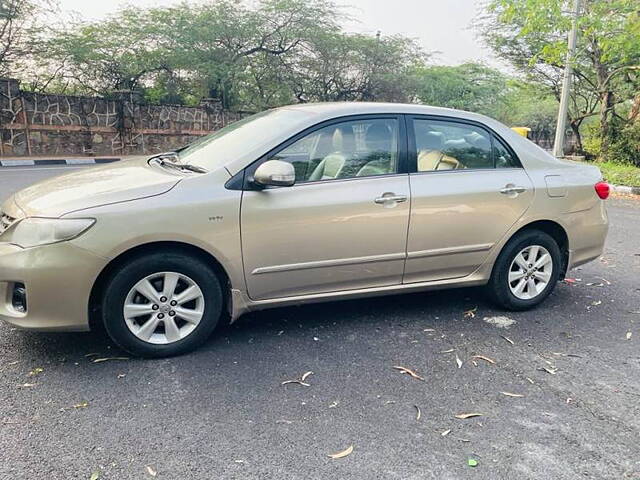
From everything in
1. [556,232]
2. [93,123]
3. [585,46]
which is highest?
[585,46]

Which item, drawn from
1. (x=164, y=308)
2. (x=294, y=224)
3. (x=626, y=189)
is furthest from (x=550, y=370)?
(x=626, y=189)

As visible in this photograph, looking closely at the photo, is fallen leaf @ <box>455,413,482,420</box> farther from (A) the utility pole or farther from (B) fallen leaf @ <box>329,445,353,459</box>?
(A) the utility pole

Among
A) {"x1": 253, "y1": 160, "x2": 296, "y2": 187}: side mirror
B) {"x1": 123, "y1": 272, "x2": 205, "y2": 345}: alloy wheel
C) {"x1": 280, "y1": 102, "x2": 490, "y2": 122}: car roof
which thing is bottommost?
{"x1": 123, "y1": 272, "x2": 205, "y2": 345}: alloy wheel

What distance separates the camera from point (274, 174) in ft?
10.4

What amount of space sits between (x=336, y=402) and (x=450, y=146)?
7.15 feet

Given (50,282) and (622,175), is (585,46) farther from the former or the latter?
(50,282)

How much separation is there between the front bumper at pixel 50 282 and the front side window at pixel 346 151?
1.36m

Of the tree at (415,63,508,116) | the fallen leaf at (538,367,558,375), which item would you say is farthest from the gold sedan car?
the tree at (415,63,508,116)

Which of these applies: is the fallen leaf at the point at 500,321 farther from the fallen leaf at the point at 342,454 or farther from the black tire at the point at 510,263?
the fallen leaf at the point at 342,454

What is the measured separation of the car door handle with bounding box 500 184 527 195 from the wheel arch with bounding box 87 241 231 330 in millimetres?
2206

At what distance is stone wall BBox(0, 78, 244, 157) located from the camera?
15852 millimetres

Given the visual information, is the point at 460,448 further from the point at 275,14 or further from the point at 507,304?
the point at 275,14

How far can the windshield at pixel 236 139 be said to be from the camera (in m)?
3.53

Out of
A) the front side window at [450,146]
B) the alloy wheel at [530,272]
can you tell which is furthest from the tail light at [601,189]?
the front side window at [450,146]
